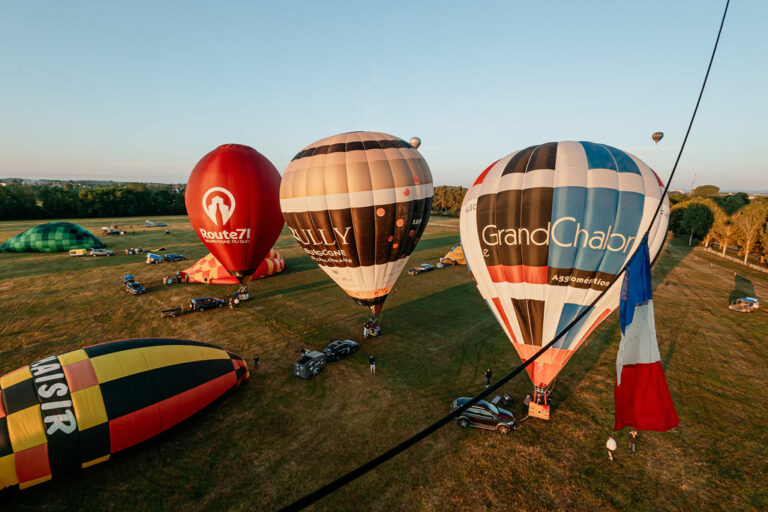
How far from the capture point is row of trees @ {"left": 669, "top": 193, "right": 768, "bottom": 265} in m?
35.0

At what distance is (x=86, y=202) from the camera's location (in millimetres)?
76438

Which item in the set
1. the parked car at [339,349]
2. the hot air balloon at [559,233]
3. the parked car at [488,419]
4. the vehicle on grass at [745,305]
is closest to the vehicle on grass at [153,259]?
the parked car at [339,349]

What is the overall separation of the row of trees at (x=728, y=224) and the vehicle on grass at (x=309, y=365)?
154 feet

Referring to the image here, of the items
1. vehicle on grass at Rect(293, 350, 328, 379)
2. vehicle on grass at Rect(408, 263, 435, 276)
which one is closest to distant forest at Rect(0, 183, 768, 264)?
vehicle on grass at Rect(408, 263, 435, 276)

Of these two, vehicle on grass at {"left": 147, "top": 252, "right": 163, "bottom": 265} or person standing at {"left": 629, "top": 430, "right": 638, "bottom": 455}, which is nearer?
person standing at {"left": 629, "top": 430, "right": 638, "bottom": 455}

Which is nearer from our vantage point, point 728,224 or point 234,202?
point 234,202

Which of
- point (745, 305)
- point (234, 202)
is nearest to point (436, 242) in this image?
point (745, 305)

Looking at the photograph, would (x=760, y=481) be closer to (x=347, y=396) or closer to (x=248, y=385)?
(x=347, y=396)

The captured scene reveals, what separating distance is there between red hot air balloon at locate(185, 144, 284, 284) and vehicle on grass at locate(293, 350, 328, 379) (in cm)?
834

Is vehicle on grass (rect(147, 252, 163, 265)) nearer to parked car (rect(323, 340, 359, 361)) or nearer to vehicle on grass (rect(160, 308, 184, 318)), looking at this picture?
vehicle on grass (rect(160, 308, 184, 318))

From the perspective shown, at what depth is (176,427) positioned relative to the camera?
11875mm

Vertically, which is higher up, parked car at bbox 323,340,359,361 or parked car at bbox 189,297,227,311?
parked car at bbox 189,297,227,311

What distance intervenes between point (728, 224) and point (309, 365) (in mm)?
61712

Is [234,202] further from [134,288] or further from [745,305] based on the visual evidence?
[745,305]
